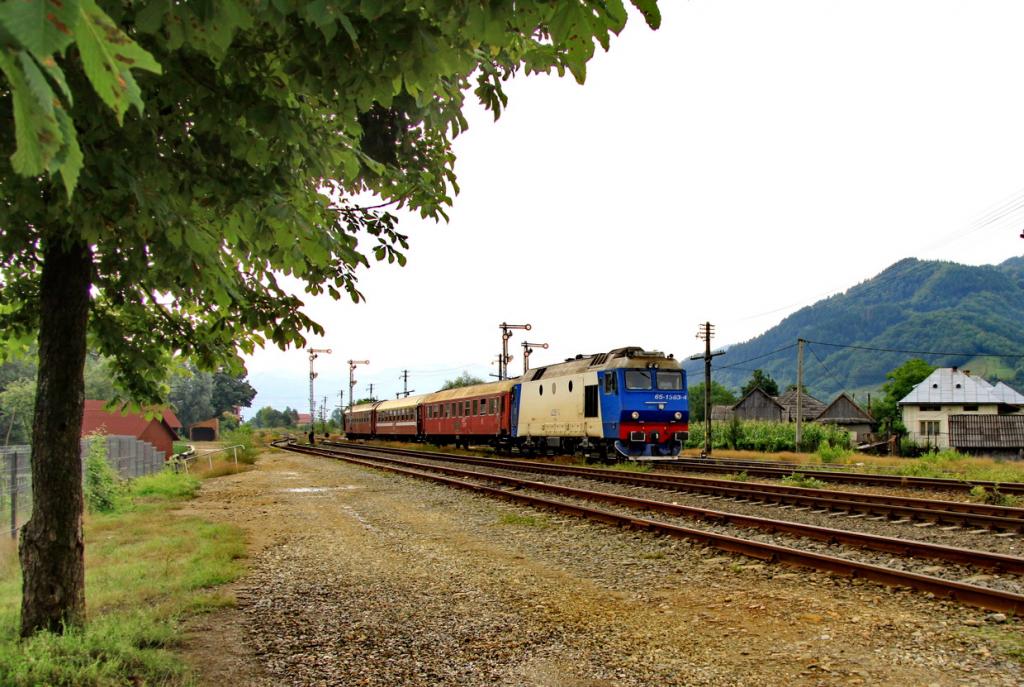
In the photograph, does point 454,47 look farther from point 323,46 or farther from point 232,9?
point 232,9

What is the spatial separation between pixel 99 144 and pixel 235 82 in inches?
28.2

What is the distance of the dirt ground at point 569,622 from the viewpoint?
4855mm

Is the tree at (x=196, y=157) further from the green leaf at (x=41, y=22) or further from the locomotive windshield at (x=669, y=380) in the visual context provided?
the locomotive windshield at (x=669, y=380)

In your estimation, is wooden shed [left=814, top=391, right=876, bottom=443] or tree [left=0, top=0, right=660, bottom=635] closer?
tree [left=0, top=0, right=660, bottom=635]

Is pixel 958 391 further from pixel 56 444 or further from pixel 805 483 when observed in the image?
pixel 56 444

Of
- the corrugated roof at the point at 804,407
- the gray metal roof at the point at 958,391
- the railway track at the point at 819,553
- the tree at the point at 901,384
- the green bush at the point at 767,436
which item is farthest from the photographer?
the tree at the point at 901,384

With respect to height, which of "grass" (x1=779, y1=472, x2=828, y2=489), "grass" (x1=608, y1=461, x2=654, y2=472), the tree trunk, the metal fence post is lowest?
"grass" (x1=608, y1=461, x2=654, y2=472)

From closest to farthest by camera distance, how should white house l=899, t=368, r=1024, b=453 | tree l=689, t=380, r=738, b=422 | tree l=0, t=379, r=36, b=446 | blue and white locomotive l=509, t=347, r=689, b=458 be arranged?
blue and white locomotive l=509, t=347, r=689, b=458 → tree l=0, t=379, r=36, b=446 → white house l=899, t=368, r=1024, b=453 → tree l=689, t=380, r=738, b=422

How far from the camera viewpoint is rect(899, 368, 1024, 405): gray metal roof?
67812 mm

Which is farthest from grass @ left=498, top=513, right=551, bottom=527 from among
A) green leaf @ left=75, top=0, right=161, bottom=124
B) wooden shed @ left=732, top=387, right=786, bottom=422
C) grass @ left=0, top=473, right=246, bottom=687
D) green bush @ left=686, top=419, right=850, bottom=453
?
wooden shed @ left=732, top=387, right=786, bottom=422

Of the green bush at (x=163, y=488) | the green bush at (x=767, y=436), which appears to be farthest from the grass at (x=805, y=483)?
the green bush at (x=767, y=436)

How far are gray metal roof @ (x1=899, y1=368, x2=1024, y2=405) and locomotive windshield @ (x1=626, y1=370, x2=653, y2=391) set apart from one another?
5884 centimetres

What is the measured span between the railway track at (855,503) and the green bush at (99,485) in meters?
11.2

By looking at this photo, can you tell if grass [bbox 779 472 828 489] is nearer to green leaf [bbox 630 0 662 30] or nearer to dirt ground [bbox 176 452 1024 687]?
dirt ground [bbox 176 452 1024 687]
